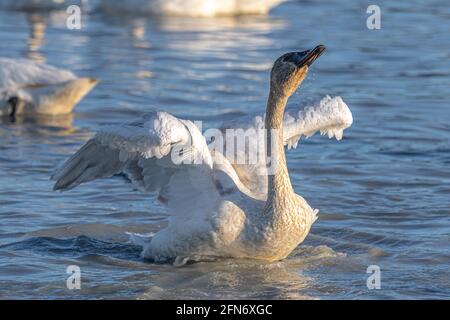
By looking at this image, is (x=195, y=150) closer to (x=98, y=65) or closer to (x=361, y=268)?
(x=361, y=268)

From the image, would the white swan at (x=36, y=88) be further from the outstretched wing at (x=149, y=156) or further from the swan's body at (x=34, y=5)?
the swan's body at (x=34, y=5)

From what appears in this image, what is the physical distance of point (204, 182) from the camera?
8.27 meters

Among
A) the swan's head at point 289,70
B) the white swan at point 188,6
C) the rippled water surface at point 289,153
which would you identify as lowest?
the rippled water surface at point 289,153

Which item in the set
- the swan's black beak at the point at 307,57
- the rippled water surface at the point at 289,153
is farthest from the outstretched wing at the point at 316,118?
the swan's black beak at the point at 307,57

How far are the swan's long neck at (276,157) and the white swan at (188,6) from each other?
13327 mm

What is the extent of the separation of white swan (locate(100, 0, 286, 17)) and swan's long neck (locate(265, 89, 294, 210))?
1333 centimetres

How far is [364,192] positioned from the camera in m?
10.6

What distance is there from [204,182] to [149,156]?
23.4 inches

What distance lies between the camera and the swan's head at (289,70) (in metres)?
8.12

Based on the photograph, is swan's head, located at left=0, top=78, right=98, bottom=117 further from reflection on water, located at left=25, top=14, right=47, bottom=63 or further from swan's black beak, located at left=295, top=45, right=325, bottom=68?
swan's black beak, located at left=295, top=45, right=325, bottom=68

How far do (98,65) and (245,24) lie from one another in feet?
15.9

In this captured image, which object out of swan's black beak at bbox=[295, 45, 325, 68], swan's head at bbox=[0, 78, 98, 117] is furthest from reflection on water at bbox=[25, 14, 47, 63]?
swan's black beak at bbox=[295, 45, 325, 68]

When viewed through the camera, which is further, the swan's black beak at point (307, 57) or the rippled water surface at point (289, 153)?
the rippled water surface at point (289, 153)

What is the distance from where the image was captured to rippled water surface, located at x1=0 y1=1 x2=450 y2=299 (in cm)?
819
